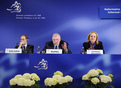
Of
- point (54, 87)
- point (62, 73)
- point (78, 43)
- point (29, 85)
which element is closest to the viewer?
point (29, 85)

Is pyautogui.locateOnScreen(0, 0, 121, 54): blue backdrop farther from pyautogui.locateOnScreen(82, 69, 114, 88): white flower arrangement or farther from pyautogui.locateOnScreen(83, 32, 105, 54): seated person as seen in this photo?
pyautogui.locateOnScreen(82, 69, 114, 88): white flower arrangement

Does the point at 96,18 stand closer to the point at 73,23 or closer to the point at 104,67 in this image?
the point at 73,23

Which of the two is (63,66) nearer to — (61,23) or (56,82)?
(56,82)

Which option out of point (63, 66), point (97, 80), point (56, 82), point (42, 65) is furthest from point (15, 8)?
point (97, 80)

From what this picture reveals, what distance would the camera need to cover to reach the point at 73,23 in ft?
15.4

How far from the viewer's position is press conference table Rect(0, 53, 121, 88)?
188cm

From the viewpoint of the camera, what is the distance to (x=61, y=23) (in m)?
4.71

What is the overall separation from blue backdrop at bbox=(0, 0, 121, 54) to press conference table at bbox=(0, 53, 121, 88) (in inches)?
109

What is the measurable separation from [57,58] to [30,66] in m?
0.36

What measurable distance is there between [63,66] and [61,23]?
9.74 ft

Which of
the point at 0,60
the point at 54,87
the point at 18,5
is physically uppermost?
the point at 18,5

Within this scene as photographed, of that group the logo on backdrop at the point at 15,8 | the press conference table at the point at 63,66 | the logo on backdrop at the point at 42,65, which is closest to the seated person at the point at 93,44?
the press conference table at the point at 63,66

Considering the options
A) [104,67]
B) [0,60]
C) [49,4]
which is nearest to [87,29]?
[49,4]

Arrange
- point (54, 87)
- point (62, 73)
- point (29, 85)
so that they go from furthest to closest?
point (62, 73)
point (54, 87)
point (29, 85)
